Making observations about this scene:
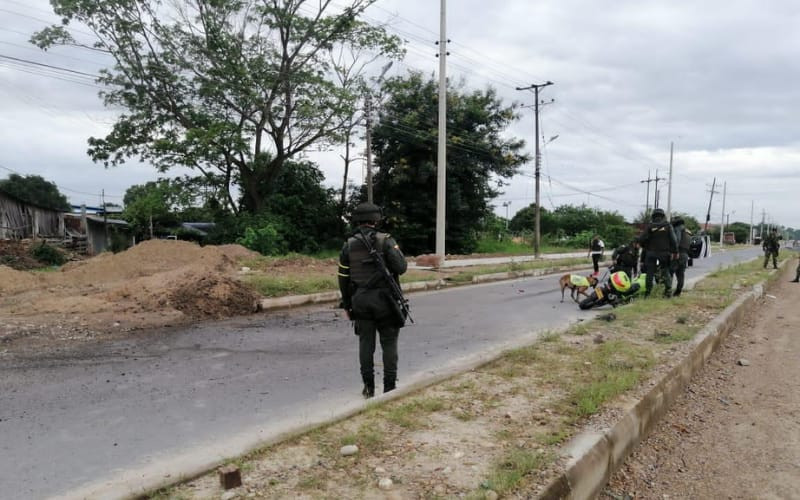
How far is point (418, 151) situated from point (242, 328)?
2393 centimetres

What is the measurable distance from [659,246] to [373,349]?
7.38 m


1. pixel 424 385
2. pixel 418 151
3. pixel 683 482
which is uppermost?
pixel 418 151

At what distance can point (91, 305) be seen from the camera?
922 cm

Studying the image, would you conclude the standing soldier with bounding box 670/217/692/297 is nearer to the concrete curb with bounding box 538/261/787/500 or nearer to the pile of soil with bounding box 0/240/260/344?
the concrete curb with bounding box 538/261/787/500

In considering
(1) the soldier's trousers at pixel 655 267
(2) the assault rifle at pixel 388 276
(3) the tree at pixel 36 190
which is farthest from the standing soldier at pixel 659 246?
(3) the tree at pixel 36 190

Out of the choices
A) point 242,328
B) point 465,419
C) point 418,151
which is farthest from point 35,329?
point 418,151

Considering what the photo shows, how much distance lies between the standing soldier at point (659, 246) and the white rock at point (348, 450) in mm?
8580

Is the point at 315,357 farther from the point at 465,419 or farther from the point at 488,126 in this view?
the point at 488,126

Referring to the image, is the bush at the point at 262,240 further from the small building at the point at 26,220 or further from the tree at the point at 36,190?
the tree at the point at 36,190

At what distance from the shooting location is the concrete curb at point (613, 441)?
111 inches

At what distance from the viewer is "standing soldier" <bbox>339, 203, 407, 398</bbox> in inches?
181

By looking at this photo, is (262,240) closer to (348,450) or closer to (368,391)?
(368,391)

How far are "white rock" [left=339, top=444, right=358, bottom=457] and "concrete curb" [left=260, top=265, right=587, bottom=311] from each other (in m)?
7.42

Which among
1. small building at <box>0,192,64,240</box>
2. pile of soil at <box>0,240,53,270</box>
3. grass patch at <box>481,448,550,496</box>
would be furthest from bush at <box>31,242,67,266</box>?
grass patch at <box>481,448,550,496</box>
